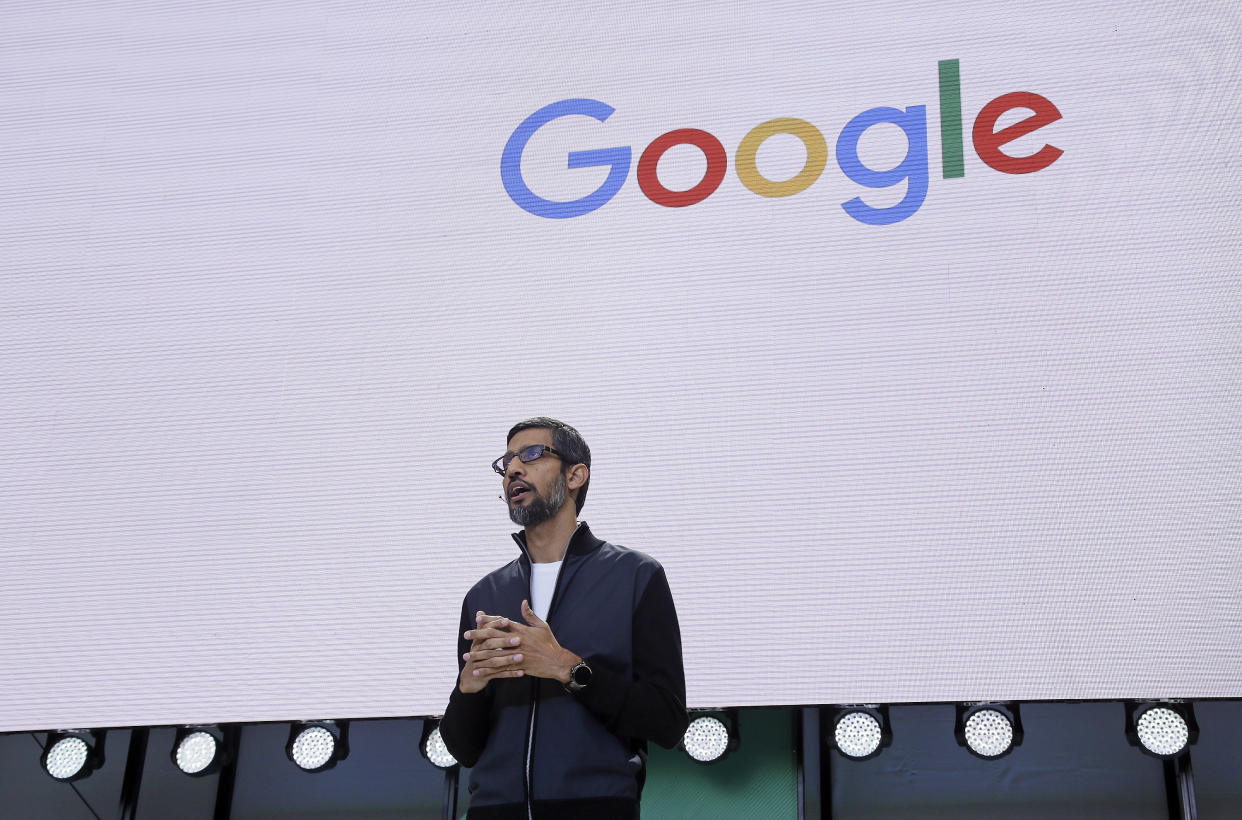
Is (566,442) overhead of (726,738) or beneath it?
overhead

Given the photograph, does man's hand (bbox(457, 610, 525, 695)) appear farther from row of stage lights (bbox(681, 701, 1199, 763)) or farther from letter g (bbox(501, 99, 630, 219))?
letter g (bbox(501, 99, 630, 219))

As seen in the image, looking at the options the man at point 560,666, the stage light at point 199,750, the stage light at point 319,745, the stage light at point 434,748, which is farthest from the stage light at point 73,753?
the man at point 560,666

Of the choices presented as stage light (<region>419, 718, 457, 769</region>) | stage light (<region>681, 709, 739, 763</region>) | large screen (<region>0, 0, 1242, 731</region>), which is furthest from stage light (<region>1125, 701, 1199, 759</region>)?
stage light (<region>419, 718, 457, 769</region>)

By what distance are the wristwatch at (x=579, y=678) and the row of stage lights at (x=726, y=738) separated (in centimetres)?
166

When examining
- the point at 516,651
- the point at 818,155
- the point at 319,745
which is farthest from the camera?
the point at 818,155

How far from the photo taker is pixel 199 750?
3.48 metres

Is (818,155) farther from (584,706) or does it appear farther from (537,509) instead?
(584,706)

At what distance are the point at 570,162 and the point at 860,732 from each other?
1.99 meters

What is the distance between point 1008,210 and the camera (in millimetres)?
3488

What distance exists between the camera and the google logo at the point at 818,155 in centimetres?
355

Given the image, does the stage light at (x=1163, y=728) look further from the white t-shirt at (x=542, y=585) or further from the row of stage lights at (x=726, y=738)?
the white t-shirt at (x=542, y=585)

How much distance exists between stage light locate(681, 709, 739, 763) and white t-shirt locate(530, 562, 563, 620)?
1.58 meters

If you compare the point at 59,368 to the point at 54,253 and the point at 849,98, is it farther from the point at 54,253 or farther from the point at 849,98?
the point at 849,98

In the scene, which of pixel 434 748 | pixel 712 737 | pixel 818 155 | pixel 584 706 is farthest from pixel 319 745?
pixel 818 155
